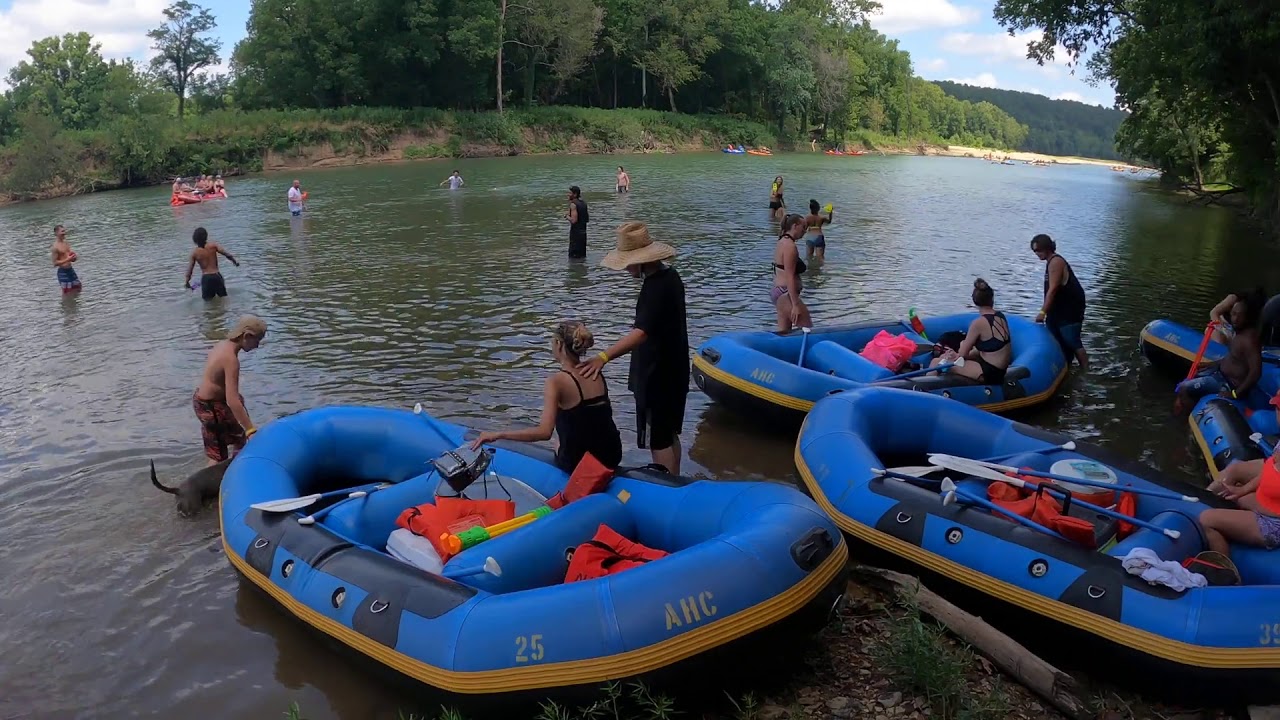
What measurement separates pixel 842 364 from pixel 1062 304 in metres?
2.57

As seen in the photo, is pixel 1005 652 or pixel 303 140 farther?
pixel 303 140

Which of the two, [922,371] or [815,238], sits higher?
[815,238]

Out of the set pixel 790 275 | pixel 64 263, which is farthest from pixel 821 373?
pixel 64 263

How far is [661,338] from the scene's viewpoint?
17.7 ft

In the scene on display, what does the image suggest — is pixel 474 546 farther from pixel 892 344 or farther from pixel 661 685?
pixel 892 344

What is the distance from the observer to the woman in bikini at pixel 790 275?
8.91 m

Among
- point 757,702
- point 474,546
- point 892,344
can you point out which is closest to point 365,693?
point 474,546

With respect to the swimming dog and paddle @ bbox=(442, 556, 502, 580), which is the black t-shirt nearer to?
paddle @ bbox=(442, 556, 502, 580)

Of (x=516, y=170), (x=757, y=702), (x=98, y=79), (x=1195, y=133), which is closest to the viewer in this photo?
(x=757, y=702)

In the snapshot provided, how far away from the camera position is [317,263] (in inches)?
582

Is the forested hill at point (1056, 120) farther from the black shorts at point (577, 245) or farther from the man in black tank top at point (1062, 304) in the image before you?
the man in black tank top at point (1062, 304)

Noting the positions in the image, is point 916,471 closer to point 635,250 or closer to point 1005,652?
point 1005,652

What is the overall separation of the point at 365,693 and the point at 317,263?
11.8 metres

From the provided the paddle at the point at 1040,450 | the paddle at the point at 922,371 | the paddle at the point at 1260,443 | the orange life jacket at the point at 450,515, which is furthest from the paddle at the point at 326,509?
the paddle at the point at 1260,443
